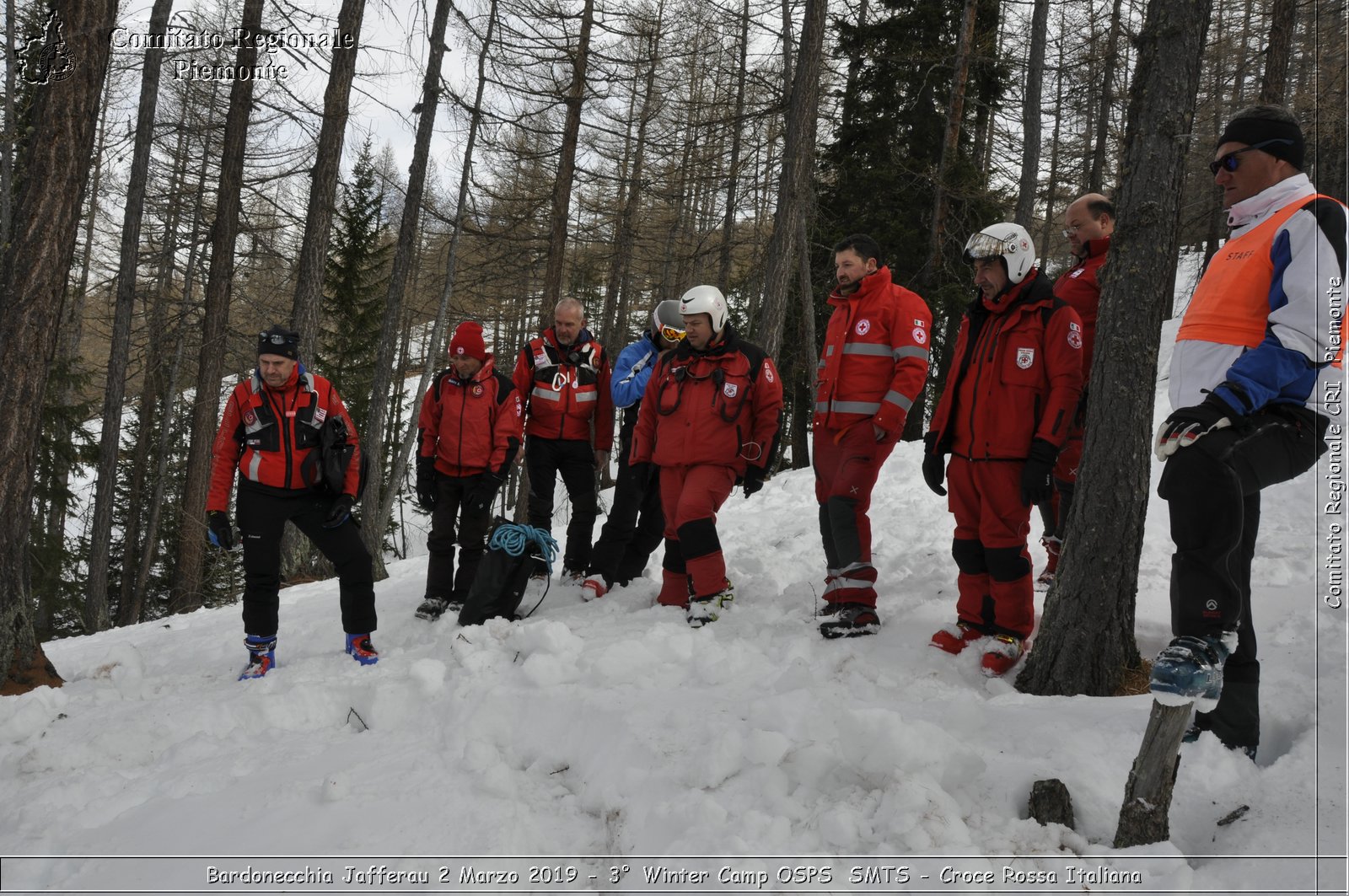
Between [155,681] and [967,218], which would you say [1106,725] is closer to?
[155,681]

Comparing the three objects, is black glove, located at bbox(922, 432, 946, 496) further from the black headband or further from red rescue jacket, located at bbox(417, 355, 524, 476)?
red rescue jacket, located at bbox(417, 355, 524, 476)

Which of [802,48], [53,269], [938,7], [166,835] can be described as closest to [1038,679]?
[166,835]

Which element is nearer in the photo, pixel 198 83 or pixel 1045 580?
pixel 1045 580

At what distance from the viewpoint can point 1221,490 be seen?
2.59 meters

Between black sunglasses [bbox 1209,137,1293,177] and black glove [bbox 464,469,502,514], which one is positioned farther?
black glove [bbox 464,469,502,514]

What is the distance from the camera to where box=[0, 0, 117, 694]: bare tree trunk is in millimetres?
5035

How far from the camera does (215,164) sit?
60.2ft

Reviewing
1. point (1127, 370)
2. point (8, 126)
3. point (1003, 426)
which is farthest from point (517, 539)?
point (8, 126)

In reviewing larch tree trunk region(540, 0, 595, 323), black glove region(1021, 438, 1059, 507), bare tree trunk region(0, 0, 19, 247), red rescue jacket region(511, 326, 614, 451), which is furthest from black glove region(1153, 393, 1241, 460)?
bare tree trunk region(0, 0, 19, 247)

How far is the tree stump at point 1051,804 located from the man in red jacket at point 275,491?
3.88 metres

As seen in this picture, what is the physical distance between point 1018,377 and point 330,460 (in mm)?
4077

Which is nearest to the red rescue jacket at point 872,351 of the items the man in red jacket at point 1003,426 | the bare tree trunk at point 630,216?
the man in red jacket at point 1003,426

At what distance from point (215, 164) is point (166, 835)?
759 inches

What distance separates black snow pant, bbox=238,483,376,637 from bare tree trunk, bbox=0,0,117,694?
1.38m
